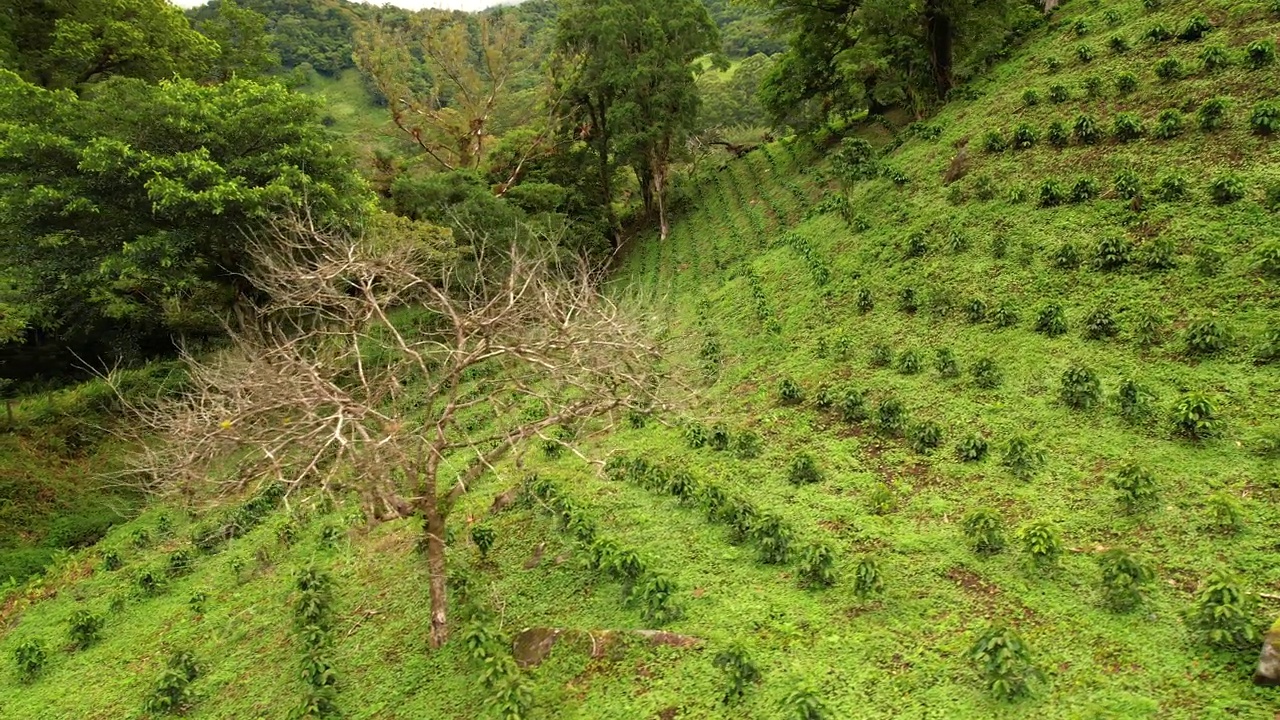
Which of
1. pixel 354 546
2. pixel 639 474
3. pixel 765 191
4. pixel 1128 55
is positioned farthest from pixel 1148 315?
pixel 765 191

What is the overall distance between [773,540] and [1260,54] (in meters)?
15.1

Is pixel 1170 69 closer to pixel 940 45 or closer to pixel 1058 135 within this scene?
pixel 1058 135

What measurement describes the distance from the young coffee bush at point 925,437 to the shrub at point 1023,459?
3.77 ft

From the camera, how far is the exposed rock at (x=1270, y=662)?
190 inches

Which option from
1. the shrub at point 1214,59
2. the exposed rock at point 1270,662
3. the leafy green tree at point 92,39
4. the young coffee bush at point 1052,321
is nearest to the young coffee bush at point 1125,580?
the exposed rock at point 1270,662

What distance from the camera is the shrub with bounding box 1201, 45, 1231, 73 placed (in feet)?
45.4

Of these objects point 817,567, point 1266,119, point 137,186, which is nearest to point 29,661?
point 137,186

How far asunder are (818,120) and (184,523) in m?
25.1

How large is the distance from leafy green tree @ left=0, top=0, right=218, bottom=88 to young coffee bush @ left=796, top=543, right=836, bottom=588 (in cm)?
2186

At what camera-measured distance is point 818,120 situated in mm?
25844

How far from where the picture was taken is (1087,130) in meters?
14.2

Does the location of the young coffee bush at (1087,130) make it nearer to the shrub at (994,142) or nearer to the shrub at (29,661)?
the shrub at (994,142)

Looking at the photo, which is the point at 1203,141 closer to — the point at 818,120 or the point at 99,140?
the point at 818,120

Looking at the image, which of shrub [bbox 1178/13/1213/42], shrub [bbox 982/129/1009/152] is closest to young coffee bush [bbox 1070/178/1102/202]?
shrub [bbox 982/129/1009/152]
